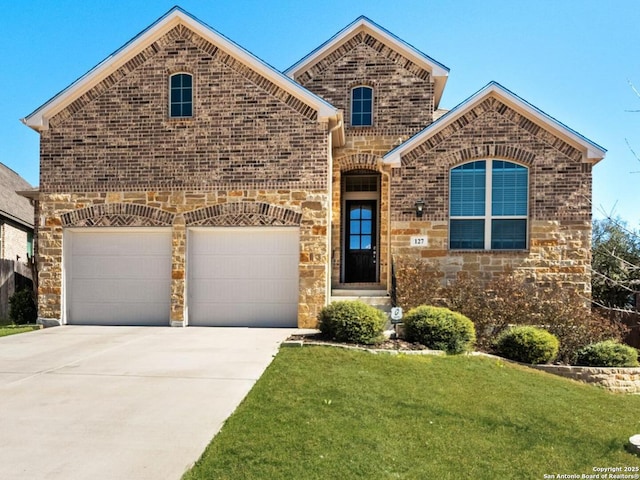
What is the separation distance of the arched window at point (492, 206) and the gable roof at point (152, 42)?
3.99 meters

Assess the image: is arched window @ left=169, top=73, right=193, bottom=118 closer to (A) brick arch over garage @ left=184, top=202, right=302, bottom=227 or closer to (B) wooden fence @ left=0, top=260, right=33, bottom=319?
(A) brick arch over garage @ left=184, top=202, right=302, bottom=227

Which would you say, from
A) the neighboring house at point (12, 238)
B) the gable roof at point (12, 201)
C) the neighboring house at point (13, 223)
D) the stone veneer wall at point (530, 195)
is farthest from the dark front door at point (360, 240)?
the gable roof at point (12, 201)

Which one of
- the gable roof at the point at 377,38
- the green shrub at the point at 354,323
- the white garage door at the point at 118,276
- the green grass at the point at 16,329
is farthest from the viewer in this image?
the gable roof at the point at 377,38

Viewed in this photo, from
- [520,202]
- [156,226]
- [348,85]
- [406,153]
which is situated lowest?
[156,226]

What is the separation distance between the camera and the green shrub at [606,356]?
970 cm

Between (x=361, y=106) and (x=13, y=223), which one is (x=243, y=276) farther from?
(x=13, y=223)

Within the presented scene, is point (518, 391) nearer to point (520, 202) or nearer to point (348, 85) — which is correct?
point (520, 202)

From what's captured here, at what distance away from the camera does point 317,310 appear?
459 inches

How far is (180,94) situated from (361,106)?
548 cm

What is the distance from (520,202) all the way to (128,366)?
10.0 m

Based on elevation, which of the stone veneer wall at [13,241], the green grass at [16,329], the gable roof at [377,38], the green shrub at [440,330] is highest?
the gable roof at [377,38]

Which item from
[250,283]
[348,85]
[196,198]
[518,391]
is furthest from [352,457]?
[348,85]

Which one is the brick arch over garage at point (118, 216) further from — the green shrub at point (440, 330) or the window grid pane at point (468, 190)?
the window grid pane at point (468, 190)

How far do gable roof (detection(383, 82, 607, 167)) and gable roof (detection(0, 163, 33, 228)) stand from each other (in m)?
16.6
